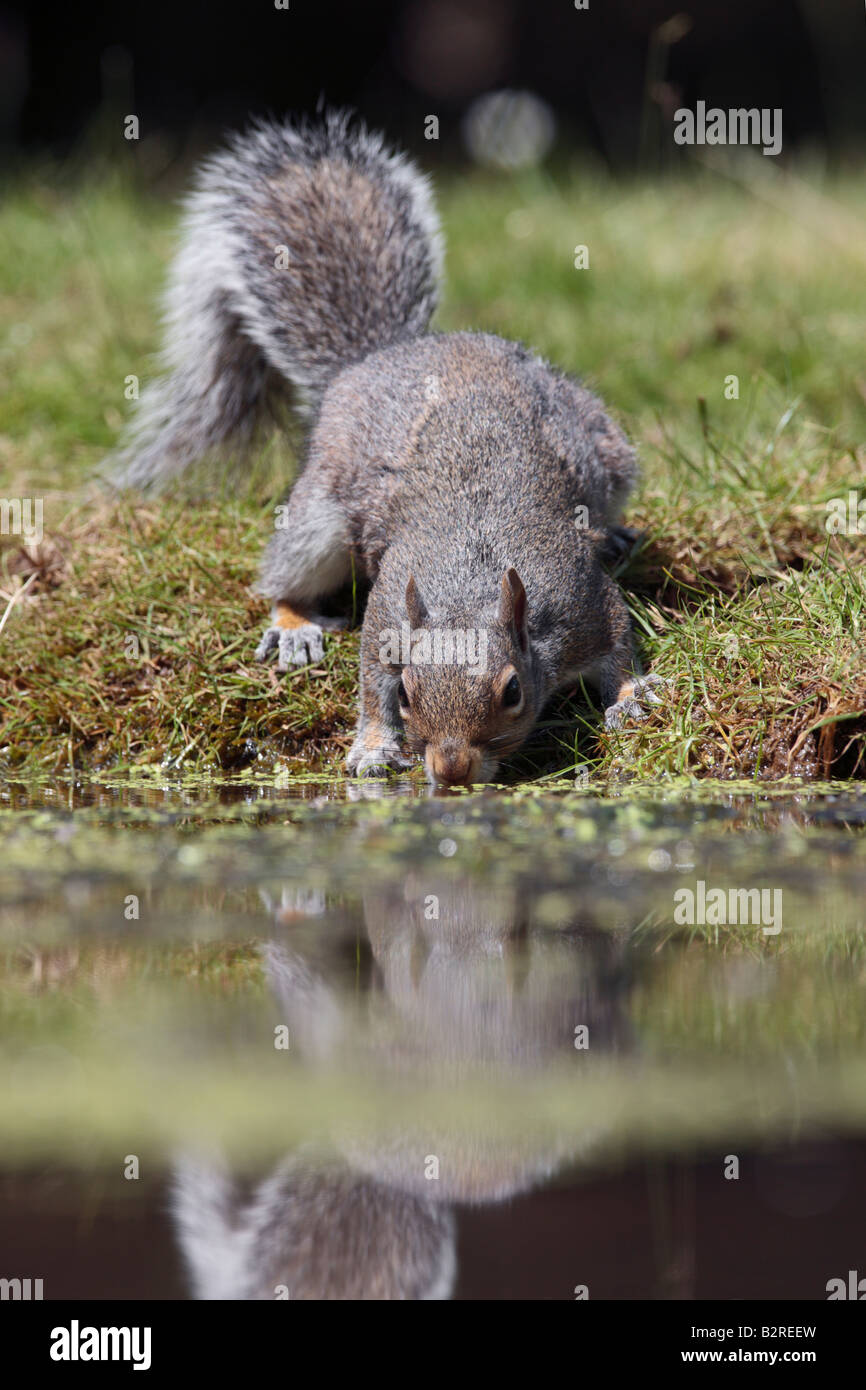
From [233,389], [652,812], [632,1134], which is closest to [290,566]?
[233,389]

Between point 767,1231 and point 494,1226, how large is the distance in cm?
28

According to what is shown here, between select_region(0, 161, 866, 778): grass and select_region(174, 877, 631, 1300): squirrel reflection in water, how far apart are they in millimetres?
1263

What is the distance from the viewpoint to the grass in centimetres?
380

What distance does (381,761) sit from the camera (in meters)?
3.78

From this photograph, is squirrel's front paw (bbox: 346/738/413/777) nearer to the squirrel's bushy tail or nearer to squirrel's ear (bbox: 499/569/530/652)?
squirrel's ear (bbox: 499/569/530/652)

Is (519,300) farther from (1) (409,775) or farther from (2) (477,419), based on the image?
(1) (409,775)

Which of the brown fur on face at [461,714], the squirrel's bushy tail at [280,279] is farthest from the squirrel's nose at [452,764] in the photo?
the squirrel's bushy tail at [280,279]

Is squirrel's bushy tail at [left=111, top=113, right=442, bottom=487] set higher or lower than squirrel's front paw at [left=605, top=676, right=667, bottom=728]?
higher

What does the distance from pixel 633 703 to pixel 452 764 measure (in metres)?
0.68

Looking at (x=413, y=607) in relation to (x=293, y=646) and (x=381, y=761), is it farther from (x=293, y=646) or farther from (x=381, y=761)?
(x=293, y=646)

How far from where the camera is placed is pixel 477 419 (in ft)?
13.1

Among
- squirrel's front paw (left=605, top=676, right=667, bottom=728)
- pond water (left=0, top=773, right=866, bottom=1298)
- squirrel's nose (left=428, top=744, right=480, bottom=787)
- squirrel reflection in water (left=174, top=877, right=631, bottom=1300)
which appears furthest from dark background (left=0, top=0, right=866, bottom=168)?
squirrel reflection in water (left=174, top=877, right=631, bottom=1300)

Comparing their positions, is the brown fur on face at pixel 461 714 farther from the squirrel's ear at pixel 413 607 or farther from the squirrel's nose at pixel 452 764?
the squirrel's ear at pixel 413 607

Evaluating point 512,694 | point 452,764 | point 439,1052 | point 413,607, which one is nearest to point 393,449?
point 413,607
